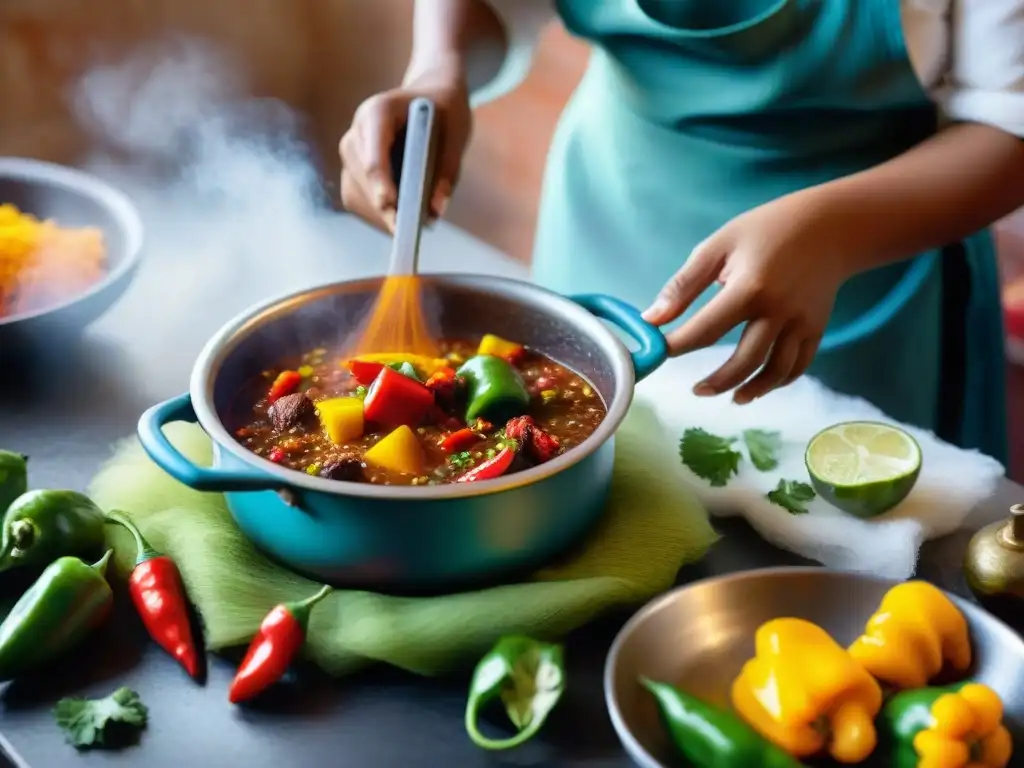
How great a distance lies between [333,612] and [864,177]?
2.60 ft

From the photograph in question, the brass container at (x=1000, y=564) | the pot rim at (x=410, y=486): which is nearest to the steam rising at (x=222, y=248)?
the pot rim at (x=410, y=486)

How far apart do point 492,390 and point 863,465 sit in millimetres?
400

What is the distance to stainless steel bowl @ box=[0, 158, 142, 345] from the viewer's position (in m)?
1.46

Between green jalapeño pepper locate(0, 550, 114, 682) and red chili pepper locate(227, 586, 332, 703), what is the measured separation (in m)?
0.15

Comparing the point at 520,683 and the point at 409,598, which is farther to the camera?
the point at 409,598

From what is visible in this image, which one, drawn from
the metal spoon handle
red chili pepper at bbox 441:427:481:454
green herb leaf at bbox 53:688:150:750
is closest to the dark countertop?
green herb leaf at bbox 53:688:150:750

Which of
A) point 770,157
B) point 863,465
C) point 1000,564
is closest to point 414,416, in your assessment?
point 863,465

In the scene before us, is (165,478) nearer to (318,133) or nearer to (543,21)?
(543,21)

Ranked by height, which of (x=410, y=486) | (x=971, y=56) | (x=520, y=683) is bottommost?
(x=520, y=683)

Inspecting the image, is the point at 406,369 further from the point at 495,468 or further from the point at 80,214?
the point at 80,214

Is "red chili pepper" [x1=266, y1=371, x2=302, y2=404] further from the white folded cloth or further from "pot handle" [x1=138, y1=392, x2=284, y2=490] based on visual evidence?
the white folded cloth

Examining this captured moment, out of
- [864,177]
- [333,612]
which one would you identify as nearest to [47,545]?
[333,612]

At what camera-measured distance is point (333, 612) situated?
106 cm

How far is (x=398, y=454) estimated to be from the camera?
Answer: 46.2 inches
